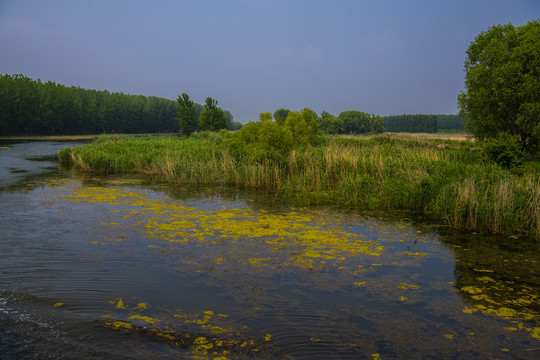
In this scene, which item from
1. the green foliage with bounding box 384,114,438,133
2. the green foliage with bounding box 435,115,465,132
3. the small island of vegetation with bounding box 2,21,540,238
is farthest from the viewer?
the green foliage with bounding box 435,115,465,132

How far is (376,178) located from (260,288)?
7.95 metres

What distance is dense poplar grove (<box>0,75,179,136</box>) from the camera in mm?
56031

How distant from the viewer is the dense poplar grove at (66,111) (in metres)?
56.0

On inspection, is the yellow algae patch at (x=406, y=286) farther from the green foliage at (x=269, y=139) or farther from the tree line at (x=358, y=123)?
the tree line at (x=358, y=123)

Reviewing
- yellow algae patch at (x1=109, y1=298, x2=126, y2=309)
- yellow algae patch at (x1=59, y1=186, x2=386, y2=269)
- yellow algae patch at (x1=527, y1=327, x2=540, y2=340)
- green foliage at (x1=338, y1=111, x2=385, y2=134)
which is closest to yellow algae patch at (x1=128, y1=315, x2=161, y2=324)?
yellow algae patch at (x1=109, y1=298, x2=126, y2=309)

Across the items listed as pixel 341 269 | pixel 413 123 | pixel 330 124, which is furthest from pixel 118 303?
pixel 413 123

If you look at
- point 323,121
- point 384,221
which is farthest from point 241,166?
point 323,121

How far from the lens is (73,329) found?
395cm

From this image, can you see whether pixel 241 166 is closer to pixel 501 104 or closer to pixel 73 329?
pixel 73 329

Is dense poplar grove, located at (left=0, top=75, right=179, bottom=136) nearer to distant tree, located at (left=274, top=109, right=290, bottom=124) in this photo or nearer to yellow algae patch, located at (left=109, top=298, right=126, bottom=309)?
distant tree, located at (left=274, top=109, right=290, bottom=124)

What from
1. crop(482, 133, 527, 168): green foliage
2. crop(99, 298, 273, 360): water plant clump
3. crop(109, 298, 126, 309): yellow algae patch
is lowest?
crop(99, 298, 273, 360): water plant clump

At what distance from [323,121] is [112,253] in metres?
86.4

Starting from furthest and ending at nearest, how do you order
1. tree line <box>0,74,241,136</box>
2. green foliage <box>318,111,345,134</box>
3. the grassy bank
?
green foliage <box>318,111,345,134</box>, tree line <box>0,74,241,136</box>, the grassy bank

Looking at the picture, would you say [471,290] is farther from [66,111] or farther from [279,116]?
[66,111]
